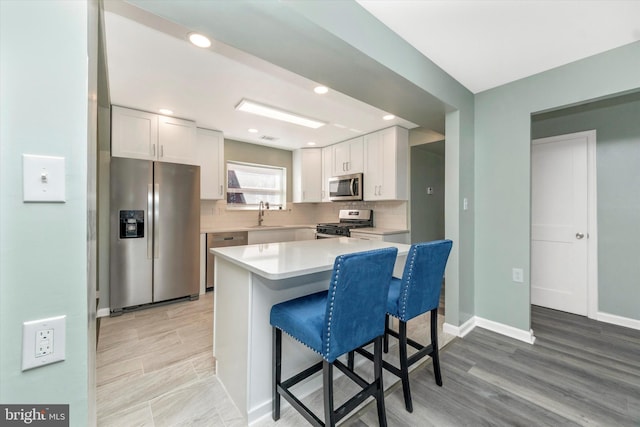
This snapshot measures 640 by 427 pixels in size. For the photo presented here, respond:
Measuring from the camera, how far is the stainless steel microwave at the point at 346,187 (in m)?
4.29

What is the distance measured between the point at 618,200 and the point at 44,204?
4381 millimetres

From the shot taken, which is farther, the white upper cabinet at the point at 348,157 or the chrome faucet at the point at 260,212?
the chrome faucet at the point at 260,212

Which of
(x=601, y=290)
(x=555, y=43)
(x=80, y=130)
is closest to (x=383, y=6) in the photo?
(x=555, y=43)

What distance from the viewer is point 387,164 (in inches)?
155

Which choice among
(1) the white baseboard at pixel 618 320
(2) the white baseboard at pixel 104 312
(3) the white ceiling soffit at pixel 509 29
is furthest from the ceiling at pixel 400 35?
(1) the white baseboard at pixel 618 320

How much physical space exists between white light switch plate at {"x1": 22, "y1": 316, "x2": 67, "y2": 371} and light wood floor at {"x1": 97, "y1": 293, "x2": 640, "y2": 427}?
1.18 meters

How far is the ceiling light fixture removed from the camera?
295cm

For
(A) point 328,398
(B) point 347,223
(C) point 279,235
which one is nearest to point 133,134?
(C) point 279,235

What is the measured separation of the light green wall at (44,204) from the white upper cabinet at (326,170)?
166 inches

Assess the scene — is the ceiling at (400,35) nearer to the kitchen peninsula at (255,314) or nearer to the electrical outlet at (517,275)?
the kitchen peninsula at (255,314)

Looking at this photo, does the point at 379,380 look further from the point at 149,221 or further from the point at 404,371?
the point at 149,221

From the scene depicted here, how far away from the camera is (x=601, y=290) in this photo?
285 centimetres

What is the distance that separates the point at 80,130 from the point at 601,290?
4427mm

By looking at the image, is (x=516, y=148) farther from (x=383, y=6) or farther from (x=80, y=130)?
(x=80, y=130)
